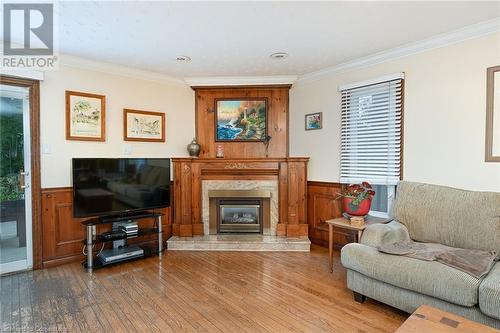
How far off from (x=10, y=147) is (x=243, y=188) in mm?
2848

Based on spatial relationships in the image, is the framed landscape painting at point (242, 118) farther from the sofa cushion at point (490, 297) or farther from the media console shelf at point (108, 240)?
the sofa cushion at point (490, 297)

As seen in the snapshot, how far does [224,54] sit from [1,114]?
256 centimetres

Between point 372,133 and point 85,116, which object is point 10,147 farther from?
point 372,133

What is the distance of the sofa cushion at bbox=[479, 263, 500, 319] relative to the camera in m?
1.69

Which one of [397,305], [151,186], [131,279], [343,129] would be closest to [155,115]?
[151,186]

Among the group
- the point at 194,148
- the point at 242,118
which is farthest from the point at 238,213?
the point at 242,118

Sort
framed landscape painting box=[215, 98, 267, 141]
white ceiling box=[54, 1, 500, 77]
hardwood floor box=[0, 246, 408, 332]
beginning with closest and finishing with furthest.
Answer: hardwood floor box=[0, 246, 408, 332] < white ceiling box=[54, 1, 500, 77] < framed landscape painting box=[215, 98, 267, 141]

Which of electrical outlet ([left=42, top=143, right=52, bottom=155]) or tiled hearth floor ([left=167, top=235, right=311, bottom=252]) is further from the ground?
electrical outlet ([left=42, top=143, right=52, bottom=155])

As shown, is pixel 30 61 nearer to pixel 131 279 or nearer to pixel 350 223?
pixel 131 279

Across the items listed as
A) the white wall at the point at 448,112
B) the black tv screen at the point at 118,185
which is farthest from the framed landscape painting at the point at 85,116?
the white wall at the point at 448,112

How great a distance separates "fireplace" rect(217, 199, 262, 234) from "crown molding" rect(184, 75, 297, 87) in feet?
5.83

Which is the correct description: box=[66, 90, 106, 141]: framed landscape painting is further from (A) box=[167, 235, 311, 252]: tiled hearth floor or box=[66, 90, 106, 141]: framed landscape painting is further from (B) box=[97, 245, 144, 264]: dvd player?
(A) box=[167, 235, 311, 252]: tiled hearth floor

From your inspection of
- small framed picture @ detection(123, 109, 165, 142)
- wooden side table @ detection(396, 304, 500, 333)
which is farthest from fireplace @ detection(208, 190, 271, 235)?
wooden side table @ detection(396, 304, 500, 333)

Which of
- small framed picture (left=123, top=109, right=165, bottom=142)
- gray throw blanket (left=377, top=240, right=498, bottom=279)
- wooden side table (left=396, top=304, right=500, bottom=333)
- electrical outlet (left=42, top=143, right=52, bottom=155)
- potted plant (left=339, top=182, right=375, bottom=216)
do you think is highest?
small framed picture (left=123, top=109, right=165, bottom=142)
